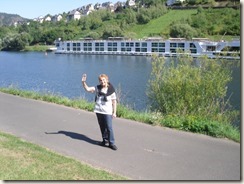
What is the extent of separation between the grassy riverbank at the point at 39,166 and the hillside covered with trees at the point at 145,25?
95291 millimetres

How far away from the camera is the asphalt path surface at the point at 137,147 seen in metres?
5.82

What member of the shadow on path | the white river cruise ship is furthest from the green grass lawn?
the shadow on path

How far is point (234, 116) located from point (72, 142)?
19.6 feet

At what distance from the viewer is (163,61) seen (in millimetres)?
11633

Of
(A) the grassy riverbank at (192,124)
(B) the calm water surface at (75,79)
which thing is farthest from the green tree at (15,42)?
(A) the grassy riverbank at (192,124)

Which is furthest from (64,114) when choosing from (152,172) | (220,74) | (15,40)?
(15,40)

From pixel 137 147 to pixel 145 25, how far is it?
12633 cm

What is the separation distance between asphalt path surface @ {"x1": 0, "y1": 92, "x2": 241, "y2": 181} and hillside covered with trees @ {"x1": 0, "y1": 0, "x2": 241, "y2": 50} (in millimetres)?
92794

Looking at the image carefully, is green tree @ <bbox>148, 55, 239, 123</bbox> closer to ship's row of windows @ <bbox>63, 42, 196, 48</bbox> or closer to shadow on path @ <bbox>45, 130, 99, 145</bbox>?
shadow on path @ <bbox>45, 130, 99, 145</bbox>

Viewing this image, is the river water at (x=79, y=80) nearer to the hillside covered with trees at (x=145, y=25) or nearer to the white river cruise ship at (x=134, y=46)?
the white river cruise ship at (x=134, y=46)

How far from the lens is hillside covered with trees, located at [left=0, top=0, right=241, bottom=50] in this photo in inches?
4222

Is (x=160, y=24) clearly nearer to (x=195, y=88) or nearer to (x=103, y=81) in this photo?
(x=195, y=88)

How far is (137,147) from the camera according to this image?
7.13 m

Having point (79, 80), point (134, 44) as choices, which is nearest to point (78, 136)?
point (79, 80)
